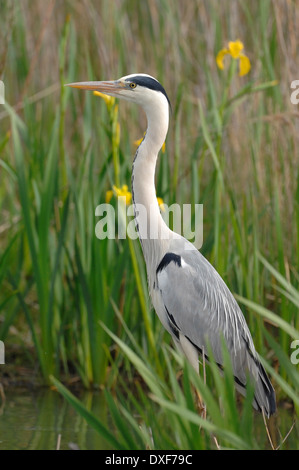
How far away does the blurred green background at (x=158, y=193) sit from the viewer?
3594 millimetres

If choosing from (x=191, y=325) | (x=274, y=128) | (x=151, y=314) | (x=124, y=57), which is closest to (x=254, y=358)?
(x=191, y=325)

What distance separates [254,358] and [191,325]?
0.25m

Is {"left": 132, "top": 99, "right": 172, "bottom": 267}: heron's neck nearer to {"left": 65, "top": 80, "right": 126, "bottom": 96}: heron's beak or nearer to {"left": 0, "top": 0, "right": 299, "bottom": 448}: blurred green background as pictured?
{"left": 65, "top": 80, "right": 126, "bottom": 96}: heron's beak

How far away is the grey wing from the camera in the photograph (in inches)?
119

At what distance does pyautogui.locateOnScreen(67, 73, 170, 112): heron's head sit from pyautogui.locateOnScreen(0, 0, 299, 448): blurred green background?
0.52 ft

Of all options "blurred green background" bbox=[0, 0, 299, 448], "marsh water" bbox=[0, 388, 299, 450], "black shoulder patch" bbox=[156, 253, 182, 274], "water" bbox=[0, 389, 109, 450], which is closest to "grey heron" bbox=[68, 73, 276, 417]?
"black shoulder patch" bbox=[156, 253, 182, 274]

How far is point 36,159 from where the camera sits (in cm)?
393

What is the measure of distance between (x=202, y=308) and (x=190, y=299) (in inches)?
2.3

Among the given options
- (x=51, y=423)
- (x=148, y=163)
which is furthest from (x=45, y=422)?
(x=148, y=163)

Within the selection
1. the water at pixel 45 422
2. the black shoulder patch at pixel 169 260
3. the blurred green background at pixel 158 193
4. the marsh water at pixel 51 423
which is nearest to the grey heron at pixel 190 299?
the black shoulder patch at pixel 169 260

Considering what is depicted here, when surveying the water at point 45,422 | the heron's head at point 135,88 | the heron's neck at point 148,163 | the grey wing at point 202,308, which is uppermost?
the heron's head at point 135,88

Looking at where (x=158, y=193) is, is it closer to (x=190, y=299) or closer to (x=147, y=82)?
(x=190, y=299)

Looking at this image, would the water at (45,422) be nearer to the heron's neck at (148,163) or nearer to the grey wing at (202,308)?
the grey wing at (202,308)
